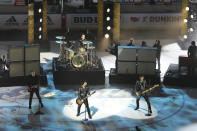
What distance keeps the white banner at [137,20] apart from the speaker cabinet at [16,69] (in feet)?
36.2

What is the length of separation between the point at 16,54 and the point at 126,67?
5.11m

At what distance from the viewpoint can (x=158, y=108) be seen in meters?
21.1

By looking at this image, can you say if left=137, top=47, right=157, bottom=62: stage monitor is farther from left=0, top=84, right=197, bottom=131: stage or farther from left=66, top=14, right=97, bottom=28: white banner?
left=66, top=14, right=97, bottom=28: white banner

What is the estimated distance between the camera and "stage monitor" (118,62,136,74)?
2383 centimetres

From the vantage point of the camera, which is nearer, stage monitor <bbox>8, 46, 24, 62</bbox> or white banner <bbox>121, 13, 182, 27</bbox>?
stage monitor <bbox>8, 46, 24, 62</bbox>

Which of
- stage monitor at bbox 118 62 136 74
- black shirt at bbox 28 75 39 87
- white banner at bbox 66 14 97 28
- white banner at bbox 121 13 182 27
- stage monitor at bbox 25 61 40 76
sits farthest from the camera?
white banner at bbox 121 13 182 27

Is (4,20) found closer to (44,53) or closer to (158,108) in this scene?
(44,53)

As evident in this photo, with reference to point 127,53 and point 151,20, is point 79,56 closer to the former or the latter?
point 127,53

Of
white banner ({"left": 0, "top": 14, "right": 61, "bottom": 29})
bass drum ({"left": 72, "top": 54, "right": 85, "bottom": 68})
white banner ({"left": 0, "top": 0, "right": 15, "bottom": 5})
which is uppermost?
white banner ({"left": 0, "top": 0, "right": 15, "bottom": 5})

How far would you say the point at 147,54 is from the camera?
77.3 ft

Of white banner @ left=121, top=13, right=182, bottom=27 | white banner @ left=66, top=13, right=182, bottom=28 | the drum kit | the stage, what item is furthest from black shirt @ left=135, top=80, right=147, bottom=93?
white banner @ left=121, top=13, right=182, bottom=27

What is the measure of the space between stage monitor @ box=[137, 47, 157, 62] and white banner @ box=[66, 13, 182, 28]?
1100cm

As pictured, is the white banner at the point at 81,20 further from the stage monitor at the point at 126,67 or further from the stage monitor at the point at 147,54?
the stage monitor at the point at 147,54

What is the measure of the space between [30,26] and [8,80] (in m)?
6.28
